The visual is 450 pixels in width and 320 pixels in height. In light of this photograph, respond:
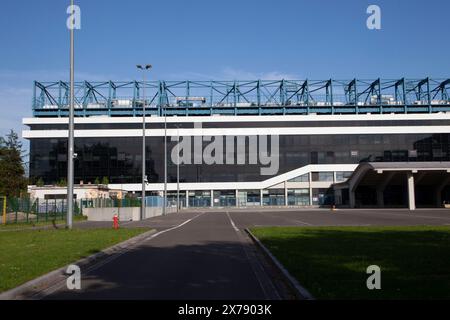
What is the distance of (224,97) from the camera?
109 metres

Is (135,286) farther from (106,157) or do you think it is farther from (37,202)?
(106,157)

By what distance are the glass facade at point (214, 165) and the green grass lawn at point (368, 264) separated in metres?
84.3

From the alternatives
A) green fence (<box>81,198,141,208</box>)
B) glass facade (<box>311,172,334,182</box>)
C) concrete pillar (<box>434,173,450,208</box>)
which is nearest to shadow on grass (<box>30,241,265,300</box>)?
green fence (<box>81,198,141,208</box>)

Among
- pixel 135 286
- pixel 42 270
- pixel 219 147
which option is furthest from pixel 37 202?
pixel 219 147

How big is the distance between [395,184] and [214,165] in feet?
116

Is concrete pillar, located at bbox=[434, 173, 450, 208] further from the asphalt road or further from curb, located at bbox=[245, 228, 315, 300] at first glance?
curb, located at bbox=[245, 228, 315, 300]

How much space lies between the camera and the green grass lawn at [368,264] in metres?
8.64

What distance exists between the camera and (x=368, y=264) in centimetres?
1194

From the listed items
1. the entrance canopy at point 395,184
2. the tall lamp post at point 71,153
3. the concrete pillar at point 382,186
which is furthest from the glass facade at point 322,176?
the tall lamp post at point 71,153

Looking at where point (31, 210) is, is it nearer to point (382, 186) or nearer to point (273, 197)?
point (382, 186)

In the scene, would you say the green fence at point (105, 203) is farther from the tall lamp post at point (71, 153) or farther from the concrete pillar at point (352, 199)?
the concrete pillar at point (352, 199)

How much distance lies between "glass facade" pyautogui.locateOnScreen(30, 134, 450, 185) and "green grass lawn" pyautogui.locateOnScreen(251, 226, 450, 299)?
84.3 meters

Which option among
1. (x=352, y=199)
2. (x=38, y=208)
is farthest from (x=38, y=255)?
(x=352, y=199)
